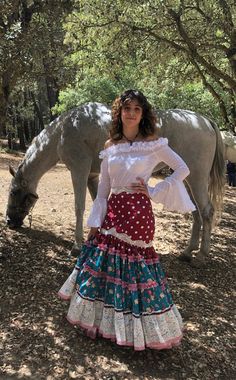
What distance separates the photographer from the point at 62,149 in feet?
19.2

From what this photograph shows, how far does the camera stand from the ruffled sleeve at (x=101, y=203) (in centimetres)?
366

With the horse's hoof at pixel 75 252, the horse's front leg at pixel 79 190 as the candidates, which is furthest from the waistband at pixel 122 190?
the horse's hoof at pixel 75 252

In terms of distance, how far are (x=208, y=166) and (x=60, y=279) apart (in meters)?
2.56

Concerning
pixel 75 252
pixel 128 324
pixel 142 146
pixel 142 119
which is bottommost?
pixel 75 252

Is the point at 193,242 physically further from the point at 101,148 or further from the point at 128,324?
the point at 128,324

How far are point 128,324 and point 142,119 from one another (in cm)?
168

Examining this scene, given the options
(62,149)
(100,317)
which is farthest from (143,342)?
(62,149)

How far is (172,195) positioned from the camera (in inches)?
138

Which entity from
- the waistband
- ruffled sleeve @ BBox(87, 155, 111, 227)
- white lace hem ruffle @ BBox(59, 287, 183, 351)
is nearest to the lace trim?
ruffled sleeve @ BBox(87, 155, 111, 227)

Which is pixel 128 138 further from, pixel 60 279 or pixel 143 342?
pixel 60 279

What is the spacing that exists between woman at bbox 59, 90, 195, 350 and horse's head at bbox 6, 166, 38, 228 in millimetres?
3096

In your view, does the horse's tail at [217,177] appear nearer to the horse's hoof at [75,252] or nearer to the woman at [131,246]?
the horse's hoof at [75,252]

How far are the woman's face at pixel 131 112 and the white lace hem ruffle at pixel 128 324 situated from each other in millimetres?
1510

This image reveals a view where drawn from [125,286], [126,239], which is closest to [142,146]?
[126,239]
